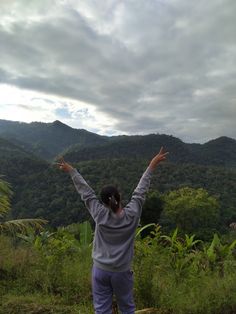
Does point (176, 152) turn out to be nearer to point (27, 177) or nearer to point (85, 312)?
point (27, 177)

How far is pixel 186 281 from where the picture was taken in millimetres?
5250

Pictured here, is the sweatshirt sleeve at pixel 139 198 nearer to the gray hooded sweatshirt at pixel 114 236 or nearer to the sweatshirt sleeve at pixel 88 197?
the gray hooded sweatshirt at pixel 114 236

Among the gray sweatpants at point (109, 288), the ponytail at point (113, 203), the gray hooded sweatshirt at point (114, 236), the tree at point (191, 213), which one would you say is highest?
the ponytail at point (113, 203)

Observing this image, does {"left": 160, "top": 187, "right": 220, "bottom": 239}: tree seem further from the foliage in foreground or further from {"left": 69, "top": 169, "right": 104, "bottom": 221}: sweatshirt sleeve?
{"left": 69, "top": 169, "right": 104, "bottom": 221}: sweatshirt sleeve

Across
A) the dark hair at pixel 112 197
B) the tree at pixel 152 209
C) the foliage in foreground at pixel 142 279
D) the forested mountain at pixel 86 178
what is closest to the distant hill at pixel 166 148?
the forested mountain at pixel 86 178

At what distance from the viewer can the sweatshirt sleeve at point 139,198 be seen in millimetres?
3451

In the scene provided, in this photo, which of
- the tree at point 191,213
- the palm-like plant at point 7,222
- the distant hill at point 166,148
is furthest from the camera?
the distant hill at point 166,148

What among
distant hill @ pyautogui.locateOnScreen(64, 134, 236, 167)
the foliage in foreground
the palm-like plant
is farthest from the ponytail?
distant hill @ pyautogui.locateOnScreen(64, 134, 236, 167)

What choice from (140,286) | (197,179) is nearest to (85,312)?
(140,286)

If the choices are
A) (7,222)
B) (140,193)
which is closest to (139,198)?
(140,193)

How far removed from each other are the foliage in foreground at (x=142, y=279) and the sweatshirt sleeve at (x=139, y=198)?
162 cm

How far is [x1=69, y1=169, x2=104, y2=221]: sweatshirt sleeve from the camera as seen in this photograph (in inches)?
135

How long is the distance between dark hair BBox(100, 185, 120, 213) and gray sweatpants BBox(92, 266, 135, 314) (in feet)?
1.80

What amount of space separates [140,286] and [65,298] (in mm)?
1182
